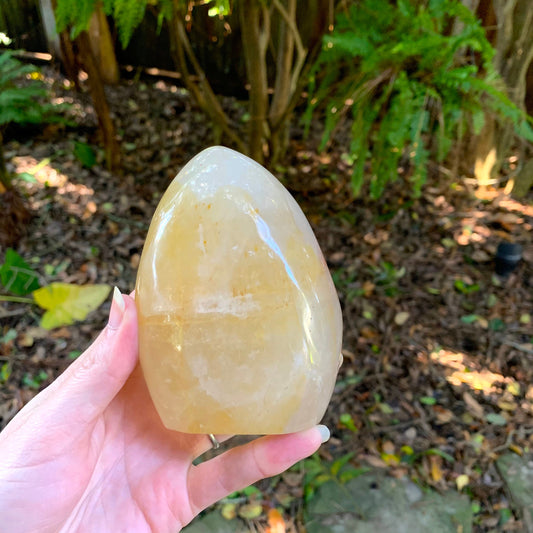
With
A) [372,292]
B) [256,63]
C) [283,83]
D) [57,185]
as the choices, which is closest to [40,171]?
[57,185]

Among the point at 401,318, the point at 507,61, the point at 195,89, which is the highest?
the point at 507,61

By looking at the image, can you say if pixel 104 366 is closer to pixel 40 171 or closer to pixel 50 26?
pixel 40 171

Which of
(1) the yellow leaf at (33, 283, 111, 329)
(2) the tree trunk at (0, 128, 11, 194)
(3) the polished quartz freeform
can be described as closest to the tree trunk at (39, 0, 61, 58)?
(2) the tree trunk at (0, 128, 11, 194)

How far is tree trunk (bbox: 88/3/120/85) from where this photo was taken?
459 cm

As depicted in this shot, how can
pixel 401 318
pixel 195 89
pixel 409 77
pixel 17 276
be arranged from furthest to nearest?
pixel 195 89 → pixel 401 318 → pixel 17 276 → pixel 409 77

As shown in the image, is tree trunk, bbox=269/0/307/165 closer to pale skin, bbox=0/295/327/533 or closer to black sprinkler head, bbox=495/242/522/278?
black sprinkler head, bbox=495/242/522/278

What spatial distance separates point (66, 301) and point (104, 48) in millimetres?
2831

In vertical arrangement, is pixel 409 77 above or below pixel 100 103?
above

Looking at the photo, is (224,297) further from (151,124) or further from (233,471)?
(151,124)

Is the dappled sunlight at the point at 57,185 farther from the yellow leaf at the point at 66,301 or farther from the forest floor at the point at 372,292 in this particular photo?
the yellow leaf at the point at 66,301

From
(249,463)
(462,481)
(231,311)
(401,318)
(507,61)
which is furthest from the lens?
(507,61)

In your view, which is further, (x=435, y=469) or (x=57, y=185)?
(x=57, y=185)

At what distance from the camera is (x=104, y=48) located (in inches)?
192

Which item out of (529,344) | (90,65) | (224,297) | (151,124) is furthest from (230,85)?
(224,297)
